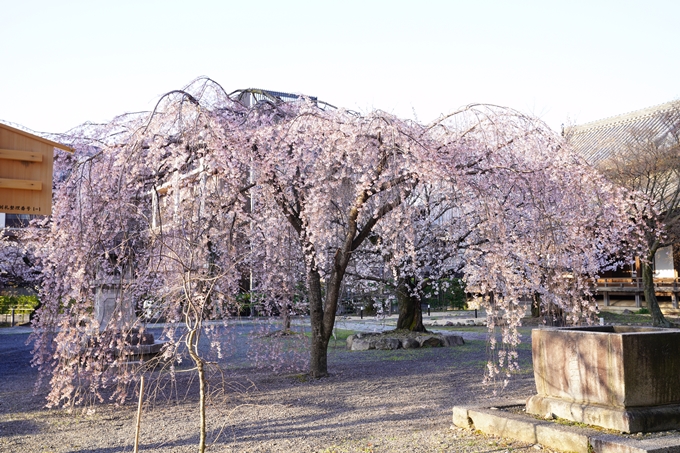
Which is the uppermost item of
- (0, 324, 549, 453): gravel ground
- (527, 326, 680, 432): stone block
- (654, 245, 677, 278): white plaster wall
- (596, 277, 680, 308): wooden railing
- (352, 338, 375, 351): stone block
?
(654, 245, 677, 278): white plaster wall

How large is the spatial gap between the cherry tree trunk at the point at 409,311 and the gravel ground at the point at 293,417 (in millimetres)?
→ 4541

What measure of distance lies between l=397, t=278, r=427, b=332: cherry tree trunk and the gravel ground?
4.54 metres

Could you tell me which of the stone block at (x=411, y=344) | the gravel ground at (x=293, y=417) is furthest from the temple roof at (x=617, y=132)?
the gravel ground at (x=293, y=417)

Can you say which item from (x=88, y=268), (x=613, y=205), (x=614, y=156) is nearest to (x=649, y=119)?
(x=614, y=156)

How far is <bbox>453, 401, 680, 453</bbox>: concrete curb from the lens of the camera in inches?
193

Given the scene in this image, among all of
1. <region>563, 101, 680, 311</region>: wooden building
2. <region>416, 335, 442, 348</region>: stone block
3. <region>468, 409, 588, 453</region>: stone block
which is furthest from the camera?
<region>563, 101, 680, 311</region>: wooden building

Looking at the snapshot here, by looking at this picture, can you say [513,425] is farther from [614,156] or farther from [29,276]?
[29,276]

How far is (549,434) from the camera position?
18.1ft

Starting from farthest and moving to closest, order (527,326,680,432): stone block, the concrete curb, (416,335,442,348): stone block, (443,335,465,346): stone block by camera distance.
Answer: (443,335,465,346): stone block → (416,335,442,348): stone block → (527,326,680,432): stone block → the concrete curb

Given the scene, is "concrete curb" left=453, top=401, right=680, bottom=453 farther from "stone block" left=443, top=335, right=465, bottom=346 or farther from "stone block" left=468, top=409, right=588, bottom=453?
"stone block" left=443, top=335, right=465, bottom=346

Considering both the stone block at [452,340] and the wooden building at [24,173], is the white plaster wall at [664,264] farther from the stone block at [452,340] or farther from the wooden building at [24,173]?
the wooden building at [24,173]

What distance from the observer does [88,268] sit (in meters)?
7.30

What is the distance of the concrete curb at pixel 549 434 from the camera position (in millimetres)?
4902

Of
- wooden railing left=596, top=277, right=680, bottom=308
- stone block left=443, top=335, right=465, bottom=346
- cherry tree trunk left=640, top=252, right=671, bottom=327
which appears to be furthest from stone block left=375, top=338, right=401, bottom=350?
wooden railing left=596, top=277, right=680, bottom=308
